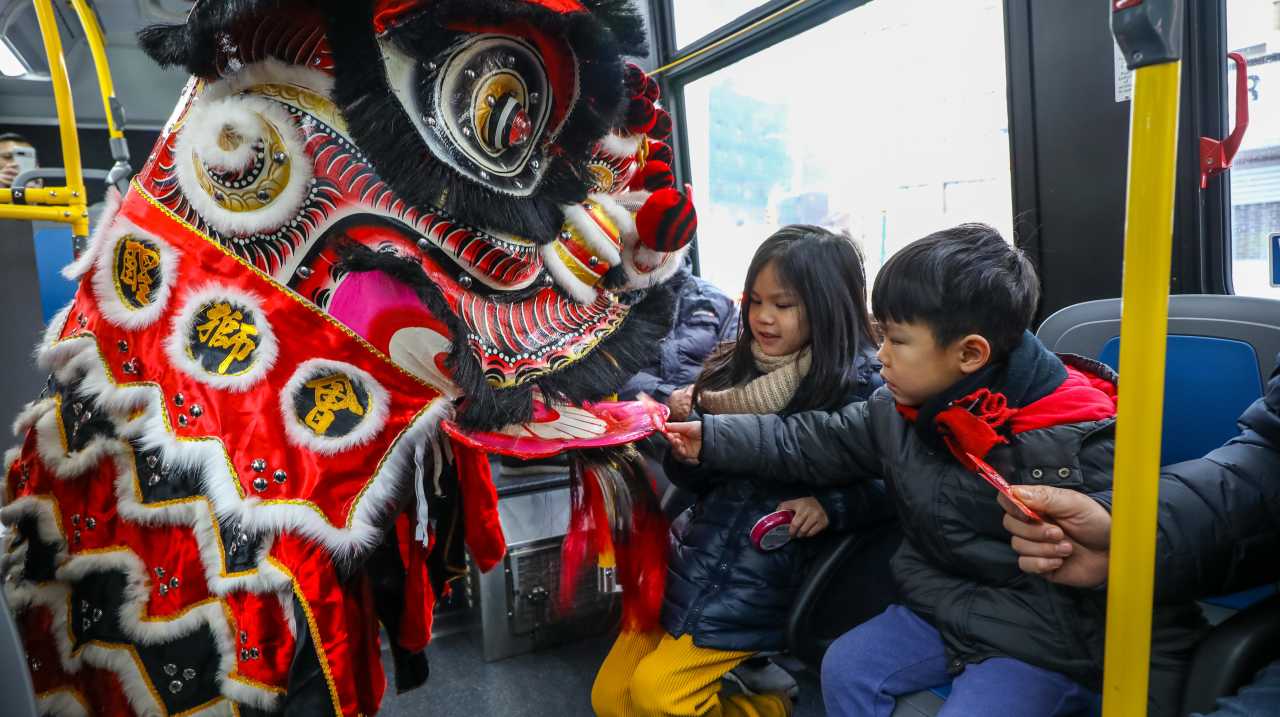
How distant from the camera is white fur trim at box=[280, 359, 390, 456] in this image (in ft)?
2.40

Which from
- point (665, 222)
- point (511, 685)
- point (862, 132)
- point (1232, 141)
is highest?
point (862, 132)

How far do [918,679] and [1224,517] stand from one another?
0.40 meters

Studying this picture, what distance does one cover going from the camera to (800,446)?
3.93ft

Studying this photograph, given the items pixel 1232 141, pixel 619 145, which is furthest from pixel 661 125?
pixel 1232 141

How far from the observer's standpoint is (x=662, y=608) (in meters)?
1.28

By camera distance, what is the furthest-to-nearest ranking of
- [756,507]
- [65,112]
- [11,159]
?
[11,159]
[65,112]
[756,507]

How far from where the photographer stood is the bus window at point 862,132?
1947 mm

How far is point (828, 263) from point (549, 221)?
2.19 ft

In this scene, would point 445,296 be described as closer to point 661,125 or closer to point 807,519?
point 661,125

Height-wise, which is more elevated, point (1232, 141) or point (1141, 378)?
point (1232, 141)

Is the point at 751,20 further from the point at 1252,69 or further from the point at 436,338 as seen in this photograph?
the point at 436,338

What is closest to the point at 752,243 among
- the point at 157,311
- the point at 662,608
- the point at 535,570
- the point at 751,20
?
the point at 751,20

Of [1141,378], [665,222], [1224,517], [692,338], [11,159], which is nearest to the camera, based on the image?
[1141,378]

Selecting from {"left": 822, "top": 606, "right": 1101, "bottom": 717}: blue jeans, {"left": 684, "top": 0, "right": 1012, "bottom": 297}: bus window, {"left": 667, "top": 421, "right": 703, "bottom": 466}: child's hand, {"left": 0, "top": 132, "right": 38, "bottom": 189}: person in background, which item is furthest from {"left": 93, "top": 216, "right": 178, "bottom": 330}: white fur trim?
{"left": 0, "top": 132, "right": 38, "bottom": 189}: person in background
